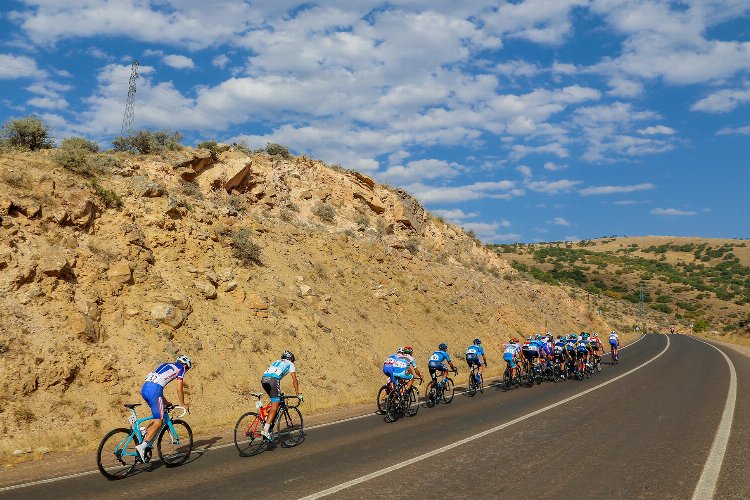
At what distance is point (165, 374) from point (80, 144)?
17.1 metres

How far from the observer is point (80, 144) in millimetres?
21203

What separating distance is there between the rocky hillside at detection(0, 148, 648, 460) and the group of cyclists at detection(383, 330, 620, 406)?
315cm

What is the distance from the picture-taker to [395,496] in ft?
20.9

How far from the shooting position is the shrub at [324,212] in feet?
97.5

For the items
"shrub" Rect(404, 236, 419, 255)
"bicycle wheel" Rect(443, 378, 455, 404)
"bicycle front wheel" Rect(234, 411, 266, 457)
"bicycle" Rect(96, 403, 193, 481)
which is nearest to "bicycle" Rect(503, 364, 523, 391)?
"bicycle wheel" Rect(443, 378, 455, 404)

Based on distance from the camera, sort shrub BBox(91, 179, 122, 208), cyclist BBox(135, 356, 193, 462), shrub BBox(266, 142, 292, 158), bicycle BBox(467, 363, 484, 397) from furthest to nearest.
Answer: shrub BBox(266, 142, 292, 158)
shrub BBox(91, 179, 122, 208)
bicycle BBox(467, 363, 484, 397)
cyclist BBox(135, 356, 193, 462)

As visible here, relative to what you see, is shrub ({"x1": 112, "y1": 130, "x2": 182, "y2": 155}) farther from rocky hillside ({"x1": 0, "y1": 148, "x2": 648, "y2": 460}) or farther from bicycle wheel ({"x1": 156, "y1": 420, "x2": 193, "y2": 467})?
bicycle wheel ({"x1": 156, "y1": 420, "x2": 193, "y2": 467})

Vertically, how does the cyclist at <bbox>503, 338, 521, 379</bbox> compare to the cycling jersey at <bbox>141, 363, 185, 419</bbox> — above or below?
below

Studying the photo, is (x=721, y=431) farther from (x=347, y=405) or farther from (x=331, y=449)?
(x=347, y=405)

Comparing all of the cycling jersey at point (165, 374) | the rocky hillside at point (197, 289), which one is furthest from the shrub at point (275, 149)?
the cycling jersey at point (165, 374)

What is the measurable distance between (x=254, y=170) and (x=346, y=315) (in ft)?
38.3

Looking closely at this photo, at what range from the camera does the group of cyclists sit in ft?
42.5

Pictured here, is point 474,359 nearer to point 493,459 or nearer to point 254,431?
point 493,459

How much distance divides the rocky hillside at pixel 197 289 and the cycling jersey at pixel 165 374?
356 centimetres
